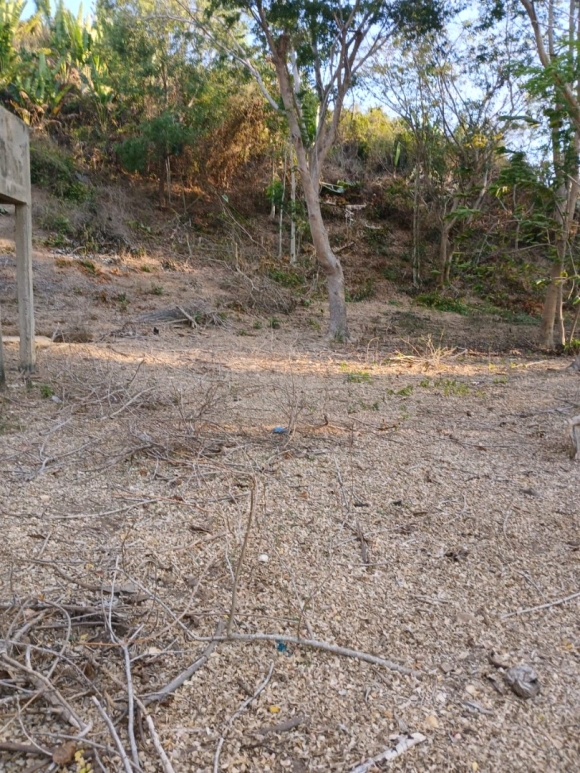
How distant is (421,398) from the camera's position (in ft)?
20.1

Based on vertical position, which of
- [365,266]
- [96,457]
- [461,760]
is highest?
[365,266]

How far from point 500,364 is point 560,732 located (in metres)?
7.31

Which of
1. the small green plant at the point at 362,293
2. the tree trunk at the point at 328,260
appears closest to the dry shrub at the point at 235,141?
the small green plant at the point at 362,293

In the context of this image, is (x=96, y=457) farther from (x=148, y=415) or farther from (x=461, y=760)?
(x=461, y=760)

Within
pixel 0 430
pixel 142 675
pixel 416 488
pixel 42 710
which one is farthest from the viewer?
pixel 0 430

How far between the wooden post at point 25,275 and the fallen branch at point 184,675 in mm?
4474

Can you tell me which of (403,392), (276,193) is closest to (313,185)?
(403,392)

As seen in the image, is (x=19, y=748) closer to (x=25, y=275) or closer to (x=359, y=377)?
(x=25, y=275)

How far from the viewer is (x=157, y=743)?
163cm

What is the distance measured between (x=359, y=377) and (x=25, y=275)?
376 cm

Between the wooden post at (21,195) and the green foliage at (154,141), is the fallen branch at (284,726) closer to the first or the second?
the wooden post at (21,195)

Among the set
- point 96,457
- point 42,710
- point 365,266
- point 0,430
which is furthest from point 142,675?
point 365,266

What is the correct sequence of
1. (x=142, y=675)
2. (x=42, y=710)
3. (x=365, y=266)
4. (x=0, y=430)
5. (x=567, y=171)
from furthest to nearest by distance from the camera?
(x=365, y=266)
(x=567, y=171)
(x=0, y=430)
(x=142, y=675)
(x=42, y=710)

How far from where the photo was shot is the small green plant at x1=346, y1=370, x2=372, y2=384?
6.86 metres
